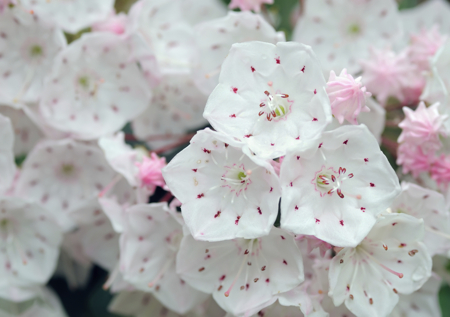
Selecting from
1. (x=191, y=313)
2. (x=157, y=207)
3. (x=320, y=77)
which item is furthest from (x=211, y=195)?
(x=191, y=313)

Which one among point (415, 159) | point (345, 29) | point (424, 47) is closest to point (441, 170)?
point (415, 159)

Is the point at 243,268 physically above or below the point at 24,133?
below

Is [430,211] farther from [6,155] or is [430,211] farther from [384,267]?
[6,155]

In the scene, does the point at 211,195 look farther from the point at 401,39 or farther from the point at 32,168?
the point at 401,39

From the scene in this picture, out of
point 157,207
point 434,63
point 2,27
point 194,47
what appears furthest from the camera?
point 194,47

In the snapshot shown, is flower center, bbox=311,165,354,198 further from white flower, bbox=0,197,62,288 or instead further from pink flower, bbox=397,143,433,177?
white flower, bbox=0,197,62,288

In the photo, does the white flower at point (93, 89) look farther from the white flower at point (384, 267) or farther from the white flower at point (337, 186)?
the white flower at point (384, 267)
